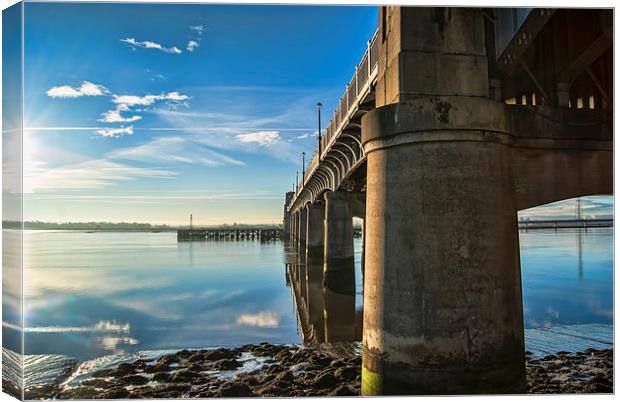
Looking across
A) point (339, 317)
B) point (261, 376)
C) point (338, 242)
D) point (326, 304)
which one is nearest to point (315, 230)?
point (338, 242)

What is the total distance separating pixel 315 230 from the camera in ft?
150

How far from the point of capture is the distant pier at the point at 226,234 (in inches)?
4678

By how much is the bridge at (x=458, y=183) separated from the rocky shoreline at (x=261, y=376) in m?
2.29

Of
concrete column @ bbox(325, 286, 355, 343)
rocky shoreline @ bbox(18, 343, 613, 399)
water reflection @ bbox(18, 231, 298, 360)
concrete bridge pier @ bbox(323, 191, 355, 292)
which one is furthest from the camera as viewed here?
concrete bridge pier @ bbox(323, 191, 355, 292)

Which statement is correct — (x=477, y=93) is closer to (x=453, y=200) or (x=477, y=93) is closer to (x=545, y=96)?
(x=453, y=200)

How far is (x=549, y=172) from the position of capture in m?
8.24

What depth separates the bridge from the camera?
22.8 ft

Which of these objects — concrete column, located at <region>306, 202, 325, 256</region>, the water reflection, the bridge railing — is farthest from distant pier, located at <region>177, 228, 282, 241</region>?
the bridge railing

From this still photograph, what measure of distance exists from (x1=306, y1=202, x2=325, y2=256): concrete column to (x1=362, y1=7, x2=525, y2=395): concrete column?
3609 centimetres

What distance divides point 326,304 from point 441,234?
53.2 feet

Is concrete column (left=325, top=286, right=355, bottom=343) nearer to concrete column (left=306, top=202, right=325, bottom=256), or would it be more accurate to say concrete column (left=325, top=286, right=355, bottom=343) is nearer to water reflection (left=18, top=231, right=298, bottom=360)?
water reflection (left=18, top=231, right=298, bottom=360)

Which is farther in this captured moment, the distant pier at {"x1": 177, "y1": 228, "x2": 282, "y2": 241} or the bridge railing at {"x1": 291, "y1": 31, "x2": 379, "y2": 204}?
the distant pier at {"x1": 177, "y1": 228, "x2": 282, "y2": 241}

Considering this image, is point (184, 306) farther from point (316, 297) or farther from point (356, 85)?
point (356, 85)

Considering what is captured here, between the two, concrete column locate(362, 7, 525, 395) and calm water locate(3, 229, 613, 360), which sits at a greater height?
concrete column locate(362, 7, 525, 395)
